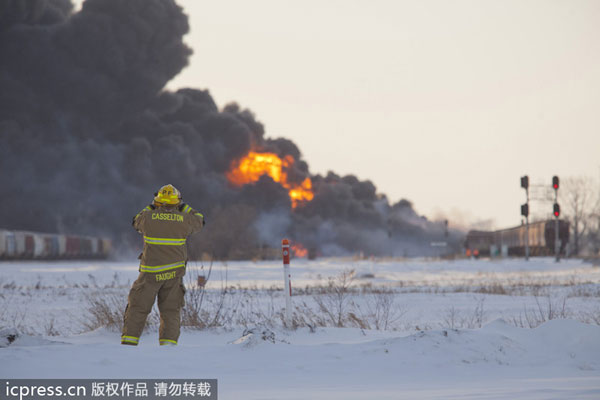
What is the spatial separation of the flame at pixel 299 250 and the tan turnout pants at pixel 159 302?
49.8 metres

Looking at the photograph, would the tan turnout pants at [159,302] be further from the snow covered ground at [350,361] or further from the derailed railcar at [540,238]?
the derailed railcar at [540,238]

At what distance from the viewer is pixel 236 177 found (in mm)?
68500

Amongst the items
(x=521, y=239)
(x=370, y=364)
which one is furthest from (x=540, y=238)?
(x=370, y=364)

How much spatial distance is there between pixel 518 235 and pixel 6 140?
4508 cm

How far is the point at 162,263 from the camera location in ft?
21.3

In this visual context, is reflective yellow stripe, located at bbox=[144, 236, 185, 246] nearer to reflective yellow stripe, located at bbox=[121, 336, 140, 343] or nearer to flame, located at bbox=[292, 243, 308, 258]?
reflective yellow stripe, located at bbox=[121, 336, 140, 343]

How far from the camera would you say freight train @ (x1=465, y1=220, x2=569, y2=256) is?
39.4 m

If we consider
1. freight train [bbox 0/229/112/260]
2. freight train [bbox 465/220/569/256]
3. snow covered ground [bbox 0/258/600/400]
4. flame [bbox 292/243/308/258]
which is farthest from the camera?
flame [bbox 292/243/308/258]

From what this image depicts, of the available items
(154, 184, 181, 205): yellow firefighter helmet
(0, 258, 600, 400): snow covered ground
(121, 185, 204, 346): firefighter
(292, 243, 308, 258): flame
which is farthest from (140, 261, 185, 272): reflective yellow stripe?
(292, 243, 308, 258): flame

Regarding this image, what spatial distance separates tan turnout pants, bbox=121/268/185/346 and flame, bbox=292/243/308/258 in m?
49.8

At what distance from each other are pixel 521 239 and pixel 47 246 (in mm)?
30013

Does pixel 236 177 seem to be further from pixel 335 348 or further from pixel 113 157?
pixel 335 348

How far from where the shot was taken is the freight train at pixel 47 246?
1377 inches

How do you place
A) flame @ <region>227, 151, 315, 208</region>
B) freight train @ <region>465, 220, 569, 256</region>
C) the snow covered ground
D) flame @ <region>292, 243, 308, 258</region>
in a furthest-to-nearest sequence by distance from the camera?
1. flame @ <region>227, 151, 315, 208</region>
2. flame @ <region>292, 243, 308, 258</region>
3. freight train @ <region>465, 220, 569, 256</region>
4. the snow covered ground
